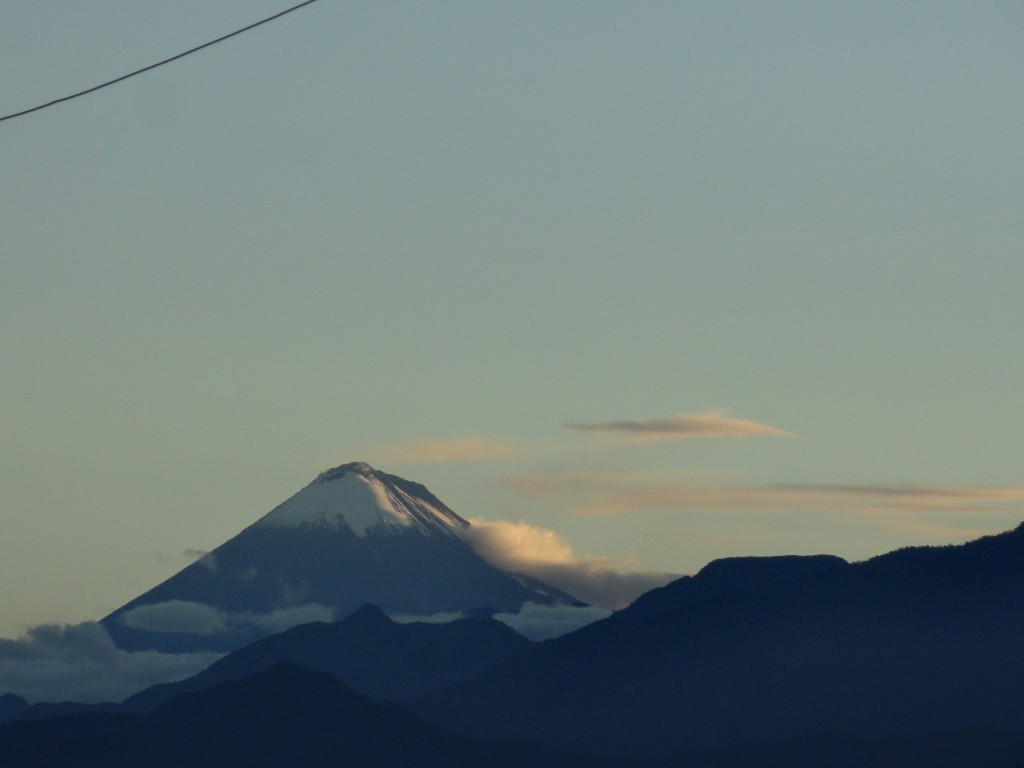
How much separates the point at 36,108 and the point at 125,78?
8.89 ft

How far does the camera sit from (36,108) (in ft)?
158

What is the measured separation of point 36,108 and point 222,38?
5.58 meters

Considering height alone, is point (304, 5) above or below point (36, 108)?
above

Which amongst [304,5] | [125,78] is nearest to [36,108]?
[125,78]

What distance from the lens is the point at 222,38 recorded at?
164ft

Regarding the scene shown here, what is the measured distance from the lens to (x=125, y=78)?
49531mm

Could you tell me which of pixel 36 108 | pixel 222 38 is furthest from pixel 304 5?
pixel 36 108

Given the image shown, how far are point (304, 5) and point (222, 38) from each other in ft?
8.67

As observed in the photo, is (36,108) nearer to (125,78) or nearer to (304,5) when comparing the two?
(125,78)

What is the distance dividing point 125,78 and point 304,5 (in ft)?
18.3

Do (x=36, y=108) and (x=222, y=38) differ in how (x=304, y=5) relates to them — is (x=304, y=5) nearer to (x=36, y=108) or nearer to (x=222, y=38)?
(x=222, y=38)
